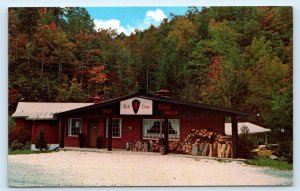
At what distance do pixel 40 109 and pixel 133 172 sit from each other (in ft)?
6.88

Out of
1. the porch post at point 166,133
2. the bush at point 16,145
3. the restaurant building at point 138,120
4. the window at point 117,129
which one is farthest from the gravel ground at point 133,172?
the window at point 117,129

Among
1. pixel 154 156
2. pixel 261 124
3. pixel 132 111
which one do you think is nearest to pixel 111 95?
pixel 132 111

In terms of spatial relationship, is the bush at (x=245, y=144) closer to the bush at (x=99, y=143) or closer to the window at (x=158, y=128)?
the window at (x=158, y=128)

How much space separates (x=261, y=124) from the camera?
1441 centimetres

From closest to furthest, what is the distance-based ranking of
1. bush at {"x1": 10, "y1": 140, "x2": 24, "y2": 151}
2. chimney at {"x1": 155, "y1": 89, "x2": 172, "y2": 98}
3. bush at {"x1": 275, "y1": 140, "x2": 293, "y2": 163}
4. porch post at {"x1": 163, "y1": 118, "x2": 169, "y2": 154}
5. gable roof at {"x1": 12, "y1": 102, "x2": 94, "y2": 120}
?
bush at {"x1": 10, "y1": 140, "x2": 24, "y2": 151}, gable roof at {"x1": 12, "y1": 102, "x2": 94, "y2": 120}, bush at {"x1": 275, "y1": 140, "x2": 293, "y2": 163}, chimney at {"x1": 155, "y1": 89, "x2": 172, "y2": 98}, porch post at {"x1": 163, "y1": 118, "x2": 169, "y2": 154}

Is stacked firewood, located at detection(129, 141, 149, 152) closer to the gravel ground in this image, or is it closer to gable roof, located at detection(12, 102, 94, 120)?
the gravel ground

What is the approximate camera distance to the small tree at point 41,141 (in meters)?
14.4

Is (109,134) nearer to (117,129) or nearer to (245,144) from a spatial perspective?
(117,129)

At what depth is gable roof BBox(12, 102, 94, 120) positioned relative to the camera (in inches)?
559

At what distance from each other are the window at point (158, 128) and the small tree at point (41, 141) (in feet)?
6.18

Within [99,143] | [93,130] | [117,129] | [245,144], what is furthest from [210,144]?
[93,130]

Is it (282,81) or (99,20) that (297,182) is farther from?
(99,20)

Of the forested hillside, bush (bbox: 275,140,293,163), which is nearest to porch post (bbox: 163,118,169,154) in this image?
the forested hillside

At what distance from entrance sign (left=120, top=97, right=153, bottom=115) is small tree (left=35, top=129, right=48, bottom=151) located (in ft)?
5.03
